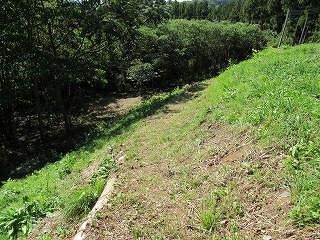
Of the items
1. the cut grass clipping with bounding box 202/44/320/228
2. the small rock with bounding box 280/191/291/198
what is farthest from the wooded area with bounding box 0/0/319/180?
the small rock with bounding box 280/191/291/198

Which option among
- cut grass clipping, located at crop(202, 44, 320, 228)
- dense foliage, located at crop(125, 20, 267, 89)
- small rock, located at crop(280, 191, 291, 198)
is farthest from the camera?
dense foliage, located at crop(125, 20, 267, 89)

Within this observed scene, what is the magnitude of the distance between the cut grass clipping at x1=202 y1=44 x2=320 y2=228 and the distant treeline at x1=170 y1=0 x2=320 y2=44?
411 inches

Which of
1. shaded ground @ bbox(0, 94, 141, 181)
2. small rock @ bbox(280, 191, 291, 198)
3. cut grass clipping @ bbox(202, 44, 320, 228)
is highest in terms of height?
cut grass clipping @ bbox(202, 44, 320, 228)

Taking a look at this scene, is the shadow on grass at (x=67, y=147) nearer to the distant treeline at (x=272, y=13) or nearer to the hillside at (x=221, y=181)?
the hillside at (x=221, y=181)

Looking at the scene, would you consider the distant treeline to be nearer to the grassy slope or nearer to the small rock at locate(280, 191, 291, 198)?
the grassy slope

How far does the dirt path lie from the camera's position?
2.61 m

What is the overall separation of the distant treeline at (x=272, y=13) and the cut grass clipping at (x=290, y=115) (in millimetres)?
10433

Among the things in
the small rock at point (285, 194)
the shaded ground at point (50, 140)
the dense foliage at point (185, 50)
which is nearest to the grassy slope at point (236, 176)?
the small rock at point (285, 194)

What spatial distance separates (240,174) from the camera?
3.25 m

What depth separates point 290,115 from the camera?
11.7ft

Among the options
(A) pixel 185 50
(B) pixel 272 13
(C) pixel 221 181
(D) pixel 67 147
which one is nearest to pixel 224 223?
(C) pixel 221 181

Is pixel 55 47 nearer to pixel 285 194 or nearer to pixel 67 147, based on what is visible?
pixel 67 147

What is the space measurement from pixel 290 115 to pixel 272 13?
141 ft

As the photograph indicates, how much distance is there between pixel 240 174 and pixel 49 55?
31.0 ft
